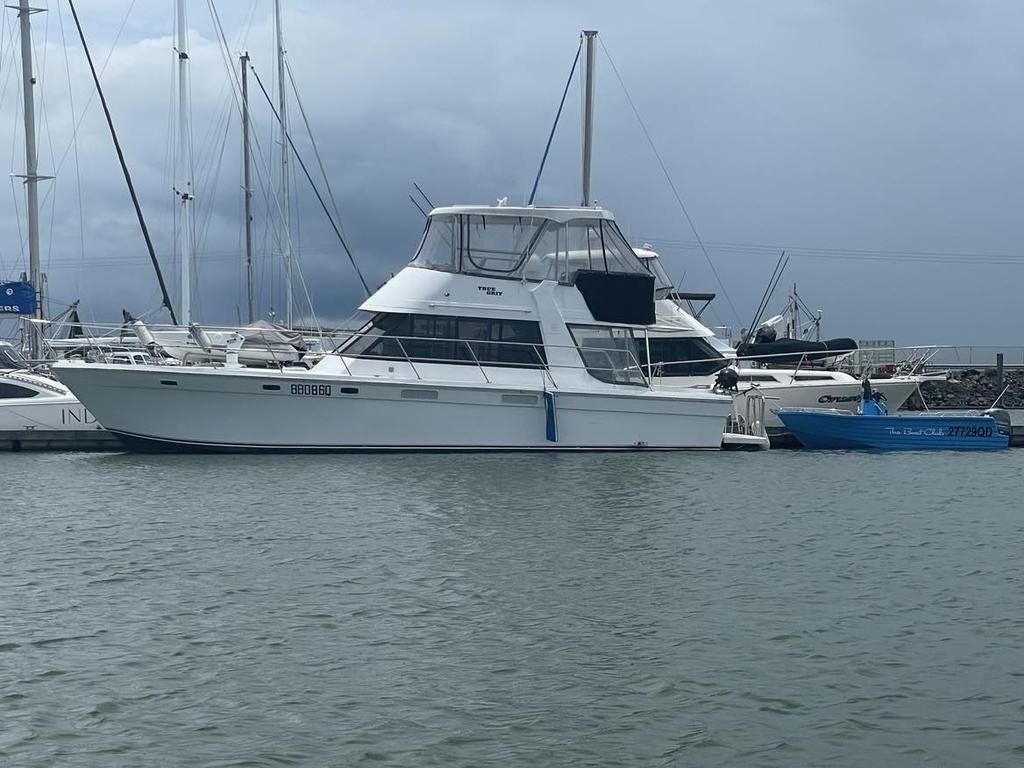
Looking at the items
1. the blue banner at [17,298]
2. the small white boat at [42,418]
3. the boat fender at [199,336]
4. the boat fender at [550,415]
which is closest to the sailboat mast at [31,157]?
the blue banner at [17,298]

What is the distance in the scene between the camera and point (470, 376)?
22.5 metres

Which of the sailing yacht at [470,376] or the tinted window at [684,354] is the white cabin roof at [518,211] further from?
the tinted window at [684,354]

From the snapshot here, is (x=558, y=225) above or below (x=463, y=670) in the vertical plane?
above

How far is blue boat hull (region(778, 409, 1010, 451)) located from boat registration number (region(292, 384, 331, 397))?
31.8ft

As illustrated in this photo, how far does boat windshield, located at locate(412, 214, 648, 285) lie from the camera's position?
23.1 metres

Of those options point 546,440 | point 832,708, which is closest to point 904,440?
point 546,440

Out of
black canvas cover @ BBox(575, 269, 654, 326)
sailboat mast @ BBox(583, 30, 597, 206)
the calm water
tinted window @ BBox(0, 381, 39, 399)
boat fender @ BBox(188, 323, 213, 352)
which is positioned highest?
sailboat mast @ BBox(583, 30, 597, 206)

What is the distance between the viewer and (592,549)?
14.1m

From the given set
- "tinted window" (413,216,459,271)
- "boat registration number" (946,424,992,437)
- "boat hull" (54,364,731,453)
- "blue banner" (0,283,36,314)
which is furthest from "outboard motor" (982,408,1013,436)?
"blue banner" (0,283,36,314)

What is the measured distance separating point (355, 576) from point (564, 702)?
4.45 m

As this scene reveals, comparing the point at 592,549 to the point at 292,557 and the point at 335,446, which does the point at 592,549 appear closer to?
the point at 292,557

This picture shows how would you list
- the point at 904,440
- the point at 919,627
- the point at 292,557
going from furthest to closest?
1. the point at 904,440
2. the point at 292,557
3. the point at 919,627

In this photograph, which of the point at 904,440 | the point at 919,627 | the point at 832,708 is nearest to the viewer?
the point at 832,708

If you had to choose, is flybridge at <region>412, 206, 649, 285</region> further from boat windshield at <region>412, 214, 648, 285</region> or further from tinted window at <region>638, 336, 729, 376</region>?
tinted window at <region>638, 336, 729, 376</region>
